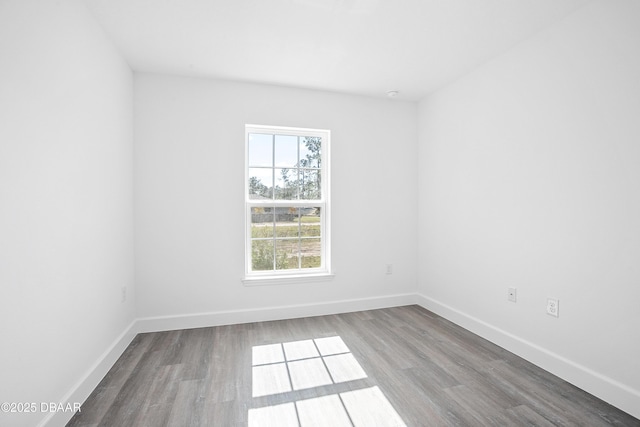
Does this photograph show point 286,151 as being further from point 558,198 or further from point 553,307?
point 553,307

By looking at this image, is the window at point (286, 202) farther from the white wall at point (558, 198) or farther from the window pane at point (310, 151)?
the white wall at point (558, 198)

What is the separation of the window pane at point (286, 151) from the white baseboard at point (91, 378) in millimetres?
2140

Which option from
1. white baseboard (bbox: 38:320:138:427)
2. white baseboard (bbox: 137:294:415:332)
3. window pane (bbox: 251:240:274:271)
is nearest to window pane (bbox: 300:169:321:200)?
window pane (bbox: 251:240:274:271)

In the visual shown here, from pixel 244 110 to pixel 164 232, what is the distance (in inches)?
57.6

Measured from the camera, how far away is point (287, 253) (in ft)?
11.3

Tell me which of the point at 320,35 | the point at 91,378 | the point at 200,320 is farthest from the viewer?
the point at 200,320

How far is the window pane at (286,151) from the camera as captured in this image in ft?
11.2

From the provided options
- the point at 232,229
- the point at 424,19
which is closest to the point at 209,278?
the point at 232,229

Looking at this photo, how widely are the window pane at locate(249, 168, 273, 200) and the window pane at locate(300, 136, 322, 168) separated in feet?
1.34

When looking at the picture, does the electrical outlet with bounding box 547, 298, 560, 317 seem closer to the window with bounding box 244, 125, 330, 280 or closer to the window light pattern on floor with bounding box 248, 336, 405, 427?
the window light pattern on floor with bounding box 248, 336, 405, 427

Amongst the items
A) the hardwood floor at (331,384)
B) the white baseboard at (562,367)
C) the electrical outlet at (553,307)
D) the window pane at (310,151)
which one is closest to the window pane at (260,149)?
the window pane at (310,151)

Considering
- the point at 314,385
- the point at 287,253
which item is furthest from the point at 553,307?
the point at 287,253

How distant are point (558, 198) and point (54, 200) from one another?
3.16 m

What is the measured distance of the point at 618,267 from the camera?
1857 mm
